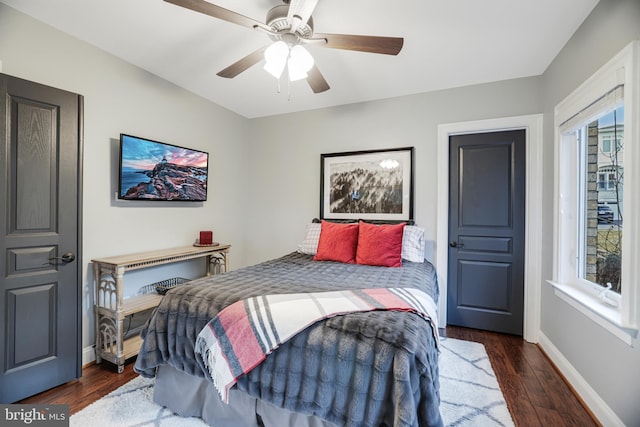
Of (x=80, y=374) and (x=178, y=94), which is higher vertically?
(x=178, y=94)

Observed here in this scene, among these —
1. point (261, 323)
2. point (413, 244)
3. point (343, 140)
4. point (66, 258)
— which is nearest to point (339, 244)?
point (413, 244)

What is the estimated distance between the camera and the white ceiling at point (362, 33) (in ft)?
6.21

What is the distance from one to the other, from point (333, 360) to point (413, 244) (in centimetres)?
189

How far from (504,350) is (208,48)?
3687 millimetres

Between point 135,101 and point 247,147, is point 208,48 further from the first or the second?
point 247,147

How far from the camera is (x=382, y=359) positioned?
3.85 ft

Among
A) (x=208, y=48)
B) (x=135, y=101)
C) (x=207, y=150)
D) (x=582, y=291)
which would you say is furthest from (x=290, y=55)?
(x=582, y=291)

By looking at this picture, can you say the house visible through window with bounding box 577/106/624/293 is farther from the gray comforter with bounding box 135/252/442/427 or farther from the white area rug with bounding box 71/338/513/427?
the gray comforter with bounding box 135/252/442/427

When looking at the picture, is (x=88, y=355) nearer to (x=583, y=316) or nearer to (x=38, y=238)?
(x=38, y=238)

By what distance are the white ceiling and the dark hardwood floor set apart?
8.38 ft

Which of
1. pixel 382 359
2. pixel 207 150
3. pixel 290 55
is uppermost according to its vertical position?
pixel 290 55

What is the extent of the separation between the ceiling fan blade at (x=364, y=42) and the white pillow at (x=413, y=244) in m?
1.70

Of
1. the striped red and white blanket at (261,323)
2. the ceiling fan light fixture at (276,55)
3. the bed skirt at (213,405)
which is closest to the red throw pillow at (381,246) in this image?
the striped red and white blanket at (261,323)

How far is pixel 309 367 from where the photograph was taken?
1.31m
